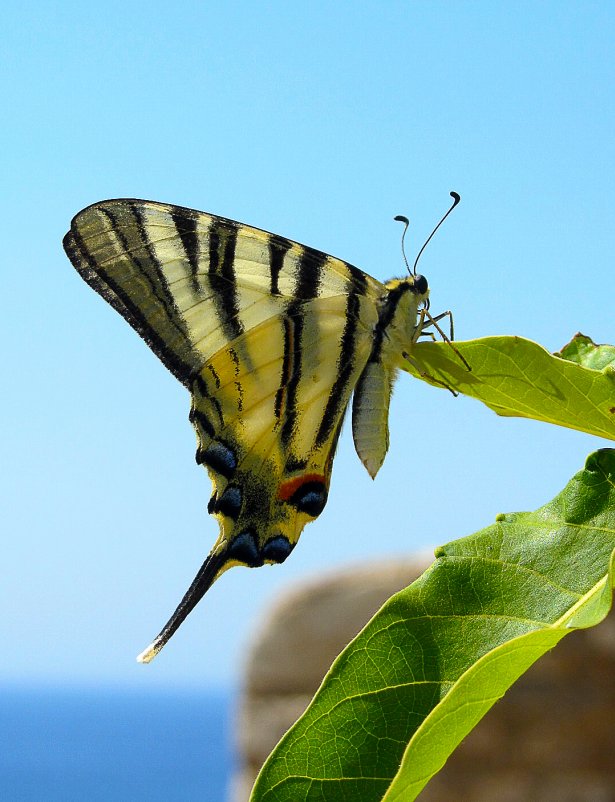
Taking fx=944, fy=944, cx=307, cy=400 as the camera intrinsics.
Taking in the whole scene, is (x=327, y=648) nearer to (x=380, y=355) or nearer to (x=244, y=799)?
(x=244, y=799)

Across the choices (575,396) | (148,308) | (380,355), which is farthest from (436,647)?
(148,308)

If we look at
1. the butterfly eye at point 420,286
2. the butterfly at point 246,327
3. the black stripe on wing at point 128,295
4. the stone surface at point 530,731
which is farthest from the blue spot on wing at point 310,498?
the stone surface at point 530,731

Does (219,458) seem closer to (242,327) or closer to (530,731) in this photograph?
(242,327)

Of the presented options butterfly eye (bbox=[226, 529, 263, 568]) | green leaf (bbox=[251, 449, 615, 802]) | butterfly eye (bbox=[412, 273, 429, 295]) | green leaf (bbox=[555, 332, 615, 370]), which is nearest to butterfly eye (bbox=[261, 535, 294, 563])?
butterfly eye (bbox=[226, 529, 263, 568])

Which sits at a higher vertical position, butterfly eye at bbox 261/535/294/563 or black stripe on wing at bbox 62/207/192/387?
black stripe on wing at bbox 62/207/192/387

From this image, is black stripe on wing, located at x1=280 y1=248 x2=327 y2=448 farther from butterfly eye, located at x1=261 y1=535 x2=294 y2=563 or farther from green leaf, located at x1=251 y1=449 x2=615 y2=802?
green leaf, located at x1=251 y1=449 x2=615 y2=802
